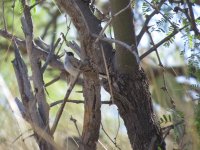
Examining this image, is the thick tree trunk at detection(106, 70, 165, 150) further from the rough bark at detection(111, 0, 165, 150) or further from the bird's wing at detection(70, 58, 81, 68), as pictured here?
the bird's wing at detection(70, 58, 81, 68)

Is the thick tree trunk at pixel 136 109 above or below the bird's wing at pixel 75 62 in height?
below

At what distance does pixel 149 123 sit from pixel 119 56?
0.79ft

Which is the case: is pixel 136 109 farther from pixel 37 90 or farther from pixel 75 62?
pixel 37 90

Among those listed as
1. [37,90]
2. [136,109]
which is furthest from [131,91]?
[37,90]

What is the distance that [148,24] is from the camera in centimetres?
174

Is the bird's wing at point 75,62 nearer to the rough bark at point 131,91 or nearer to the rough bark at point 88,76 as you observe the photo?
the rough bark at point 88,76

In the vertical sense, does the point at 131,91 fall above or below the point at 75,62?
below

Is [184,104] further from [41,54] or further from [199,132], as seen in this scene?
[41,54]

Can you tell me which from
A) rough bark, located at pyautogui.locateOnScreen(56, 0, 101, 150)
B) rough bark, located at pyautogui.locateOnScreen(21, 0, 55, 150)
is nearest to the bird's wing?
rough bark, located at pyautogui.locateOnScreen(56, 0, 101, 150)

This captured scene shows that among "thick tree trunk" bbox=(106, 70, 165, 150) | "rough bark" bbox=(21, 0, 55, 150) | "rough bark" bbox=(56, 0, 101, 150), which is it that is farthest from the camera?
"rough bark" bbox=(21, 0, 55, 150)

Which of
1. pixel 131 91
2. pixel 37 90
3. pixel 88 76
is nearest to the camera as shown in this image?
pixel 88 76

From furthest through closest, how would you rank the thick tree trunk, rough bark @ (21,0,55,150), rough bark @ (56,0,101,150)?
1. rough bark @ (21,0,55,150)
2. the thick tree trunk
3. rough bark @ (56,0,101,150)

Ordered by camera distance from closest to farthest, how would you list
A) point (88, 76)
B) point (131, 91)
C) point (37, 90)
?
point (88, 76)
point (131, 91)
point (37, 90)

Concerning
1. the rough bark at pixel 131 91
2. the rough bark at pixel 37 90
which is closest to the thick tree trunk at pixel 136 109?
the rough bark at pixel 131 91
